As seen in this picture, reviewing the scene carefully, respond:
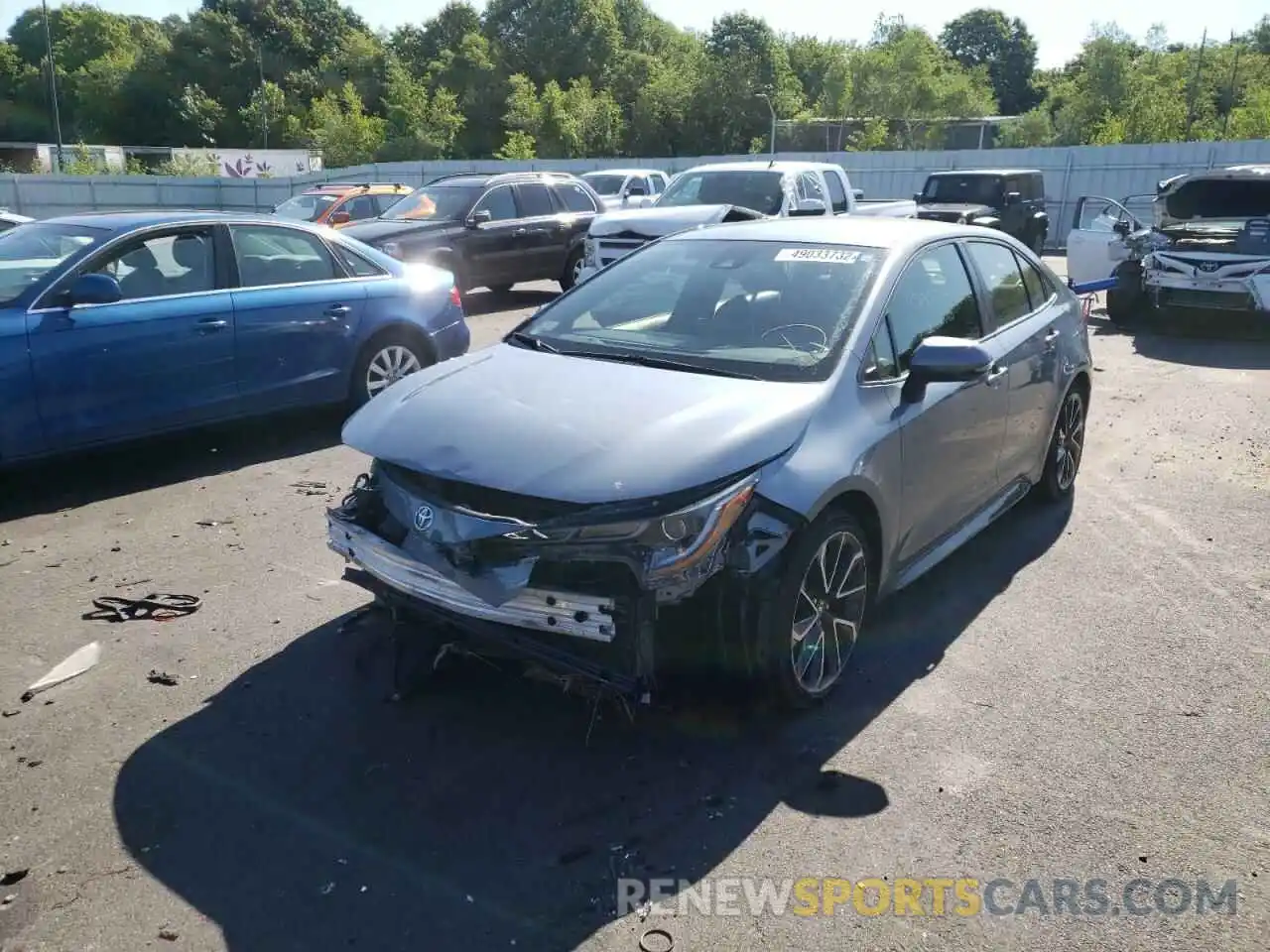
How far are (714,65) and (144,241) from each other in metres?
59.9

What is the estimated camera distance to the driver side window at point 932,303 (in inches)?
170

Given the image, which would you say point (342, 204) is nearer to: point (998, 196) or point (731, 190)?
point (731, 190)

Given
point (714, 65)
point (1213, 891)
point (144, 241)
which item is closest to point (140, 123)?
point (714, 65)

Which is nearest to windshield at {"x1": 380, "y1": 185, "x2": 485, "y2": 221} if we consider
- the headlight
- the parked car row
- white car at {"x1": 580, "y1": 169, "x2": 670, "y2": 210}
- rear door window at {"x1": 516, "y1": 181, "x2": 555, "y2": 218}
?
rear door window at {"x1": 516, "y1": 181, "x2": 555, "y2": 218}

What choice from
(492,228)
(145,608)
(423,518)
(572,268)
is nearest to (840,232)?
(423,518)

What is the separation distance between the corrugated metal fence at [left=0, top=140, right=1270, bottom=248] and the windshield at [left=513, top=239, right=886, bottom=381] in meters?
25.8

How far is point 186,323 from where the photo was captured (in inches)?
256

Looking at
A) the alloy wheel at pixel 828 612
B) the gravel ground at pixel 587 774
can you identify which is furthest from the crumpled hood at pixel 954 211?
the alloy wheel at pixel 828 612

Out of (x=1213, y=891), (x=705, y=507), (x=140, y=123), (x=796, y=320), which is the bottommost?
(x=1213, y=891)

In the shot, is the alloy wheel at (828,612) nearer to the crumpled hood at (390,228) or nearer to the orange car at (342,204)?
the crumpled hood at (390,228)

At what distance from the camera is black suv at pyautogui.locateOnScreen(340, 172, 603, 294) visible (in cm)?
1368

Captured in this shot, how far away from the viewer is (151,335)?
6.31 meters

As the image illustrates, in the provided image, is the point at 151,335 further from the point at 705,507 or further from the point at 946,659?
the point at 946,659
